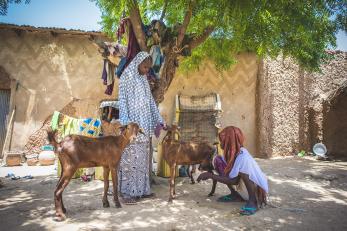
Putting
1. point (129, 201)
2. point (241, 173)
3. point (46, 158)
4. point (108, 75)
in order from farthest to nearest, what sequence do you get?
point (46, 158), point (108, 75), point (129, 201), point (241, 173)

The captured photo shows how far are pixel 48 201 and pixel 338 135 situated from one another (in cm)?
970

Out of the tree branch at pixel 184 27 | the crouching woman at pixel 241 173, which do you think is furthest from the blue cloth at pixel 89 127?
the crouching woman at pixel 241 173

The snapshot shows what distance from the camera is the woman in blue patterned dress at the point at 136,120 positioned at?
4.24 m

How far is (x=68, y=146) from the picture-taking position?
3.39 m

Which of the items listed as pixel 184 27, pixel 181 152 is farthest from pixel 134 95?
pixel 184 27

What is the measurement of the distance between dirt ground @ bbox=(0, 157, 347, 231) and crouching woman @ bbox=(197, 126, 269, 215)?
195mm

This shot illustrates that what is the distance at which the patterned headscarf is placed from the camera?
12.5ft

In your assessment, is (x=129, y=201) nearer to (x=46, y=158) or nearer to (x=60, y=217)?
(x=60, y=217)

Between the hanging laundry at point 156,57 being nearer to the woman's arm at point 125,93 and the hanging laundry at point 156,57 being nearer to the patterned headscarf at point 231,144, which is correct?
the woman's arm at point 125,93

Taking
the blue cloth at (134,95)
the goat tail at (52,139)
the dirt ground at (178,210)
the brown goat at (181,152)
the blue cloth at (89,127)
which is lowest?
the dirt ground at (178,210)

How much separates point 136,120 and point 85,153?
1.06 metres

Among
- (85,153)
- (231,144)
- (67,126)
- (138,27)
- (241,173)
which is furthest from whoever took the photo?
(67,126)

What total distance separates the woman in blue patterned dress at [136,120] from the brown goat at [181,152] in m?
0.29

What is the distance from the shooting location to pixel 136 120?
4328 millimetres
